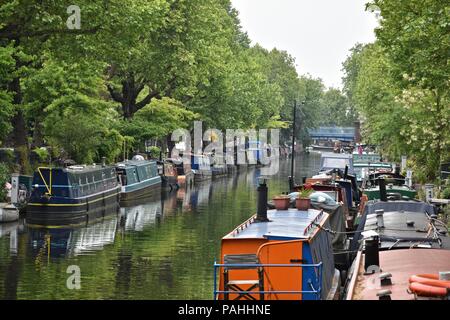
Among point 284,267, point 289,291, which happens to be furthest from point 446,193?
point 289,291

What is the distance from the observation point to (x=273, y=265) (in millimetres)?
16516

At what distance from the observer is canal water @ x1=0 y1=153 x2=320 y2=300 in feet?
80.3

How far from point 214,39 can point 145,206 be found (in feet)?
67.2

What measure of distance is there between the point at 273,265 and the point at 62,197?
79.6 feet

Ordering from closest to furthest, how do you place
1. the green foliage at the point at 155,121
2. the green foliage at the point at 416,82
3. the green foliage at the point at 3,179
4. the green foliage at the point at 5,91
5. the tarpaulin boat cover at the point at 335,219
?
1. the green foliage at the point at 416,82
2. the tarpaulin boat cover at the point at 335,219
3. the green foliage at the point at 5,91
4. the green foliage at the point at 3,179
5. the green foliage at the point at 155,121

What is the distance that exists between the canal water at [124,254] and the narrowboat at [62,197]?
927 mm

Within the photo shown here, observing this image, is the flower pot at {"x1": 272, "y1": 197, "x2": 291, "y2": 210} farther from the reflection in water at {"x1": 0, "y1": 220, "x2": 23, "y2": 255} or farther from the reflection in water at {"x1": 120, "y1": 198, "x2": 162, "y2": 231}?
the reflection in water at {"x1": 120, "y1": 198, "x2": 162, "y2": 231}

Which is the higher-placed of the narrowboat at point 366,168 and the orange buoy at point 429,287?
the orange buoy at point 429,287

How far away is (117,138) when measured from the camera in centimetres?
5497

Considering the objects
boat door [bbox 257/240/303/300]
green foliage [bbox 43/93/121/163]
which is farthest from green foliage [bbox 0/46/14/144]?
boat door [bbox 257/240/303/300]

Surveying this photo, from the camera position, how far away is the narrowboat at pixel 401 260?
46.6ft

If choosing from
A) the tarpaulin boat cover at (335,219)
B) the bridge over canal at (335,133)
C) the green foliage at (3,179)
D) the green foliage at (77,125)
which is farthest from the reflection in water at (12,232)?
the bridge over canal at (335,133)

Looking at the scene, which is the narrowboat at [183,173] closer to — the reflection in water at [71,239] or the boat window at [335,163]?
the boat window at [335,163]
